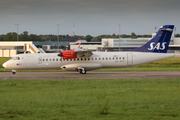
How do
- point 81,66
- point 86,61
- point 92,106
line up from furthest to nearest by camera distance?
point 86,61 < point 81,66 < point 92,106

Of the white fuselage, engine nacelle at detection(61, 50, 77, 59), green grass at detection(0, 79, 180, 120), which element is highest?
engine nacelle at detection(61, 50, 77, 59)

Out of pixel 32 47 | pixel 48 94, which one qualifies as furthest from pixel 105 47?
pixel 48 94

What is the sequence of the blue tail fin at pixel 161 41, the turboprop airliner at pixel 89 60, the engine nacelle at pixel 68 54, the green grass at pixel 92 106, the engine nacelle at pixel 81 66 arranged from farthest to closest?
the blue tail fin at pixel 161 41 → the turboprop airliner at pixel 89 60 → the engine nacelle at pixel 81 66 → the engine nacelle at pixel 68 54 → the green grass at pixel 92 106

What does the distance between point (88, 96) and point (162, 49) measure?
17956 mm

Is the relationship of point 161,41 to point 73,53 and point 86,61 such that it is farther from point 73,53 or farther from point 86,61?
point 73,53

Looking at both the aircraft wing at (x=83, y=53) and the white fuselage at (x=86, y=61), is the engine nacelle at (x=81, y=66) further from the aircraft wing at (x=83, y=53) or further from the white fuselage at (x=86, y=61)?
the aircraft wing at (x=83, y=53)

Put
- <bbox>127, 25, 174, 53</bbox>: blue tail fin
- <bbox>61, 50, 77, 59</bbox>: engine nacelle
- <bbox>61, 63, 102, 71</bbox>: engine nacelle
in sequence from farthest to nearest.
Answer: <bbox>127, 25, 174, 53</bbox>: blue tail fin, <bbox>61, 63, 102, 71</bbox>: engine nacelle, <bbox>61, 50, 77, 59</bbox>: engine nacelle

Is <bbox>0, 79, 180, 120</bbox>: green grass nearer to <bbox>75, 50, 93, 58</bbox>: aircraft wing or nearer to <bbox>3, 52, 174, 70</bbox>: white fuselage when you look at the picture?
<bbox>75, 50, 93, 58</bbox>: aircraft wing

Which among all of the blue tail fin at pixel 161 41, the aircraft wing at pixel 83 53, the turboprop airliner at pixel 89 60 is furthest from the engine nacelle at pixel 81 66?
the blue tail fin at pixel 161 41

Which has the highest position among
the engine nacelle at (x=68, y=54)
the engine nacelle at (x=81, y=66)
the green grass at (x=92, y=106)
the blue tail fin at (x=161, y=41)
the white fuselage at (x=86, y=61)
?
the blue tail fin at (x=161, y=41)

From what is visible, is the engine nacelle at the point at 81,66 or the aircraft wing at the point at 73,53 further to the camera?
the engine nacelle at the point at 81,66

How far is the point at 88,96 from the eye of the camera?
1439cm

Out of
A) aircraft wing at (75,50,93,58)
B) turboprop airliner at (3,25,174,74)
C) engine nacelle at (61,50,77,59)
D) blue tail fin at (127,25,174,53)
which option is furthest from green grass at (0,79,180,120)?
blue tail fin at (127,25,174,53)

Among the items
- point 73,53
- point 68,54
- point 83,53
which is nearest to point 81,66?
point 83,53
